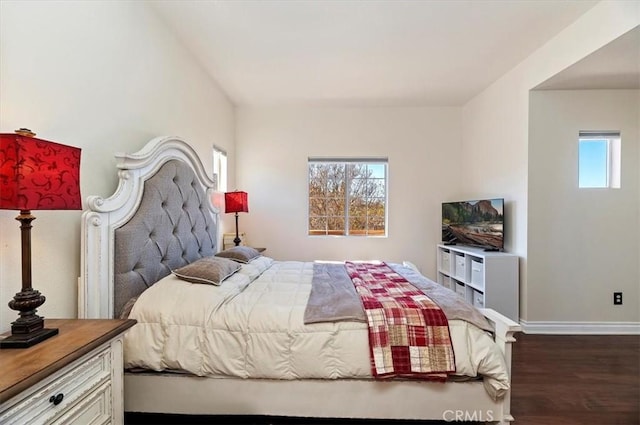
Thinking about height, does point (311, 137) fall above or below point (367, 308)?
above

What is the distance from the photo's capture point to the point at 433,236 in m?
4.38

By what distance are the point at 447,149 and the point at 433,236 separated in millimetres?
1249

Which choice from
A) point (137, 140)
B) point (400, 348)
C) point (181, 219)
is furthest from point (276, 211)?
point (400, 348)

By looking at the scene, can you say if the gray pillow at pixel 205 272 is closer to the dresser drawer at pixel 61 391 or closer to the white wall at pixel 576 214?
the dresser drawer at pixel 61 391

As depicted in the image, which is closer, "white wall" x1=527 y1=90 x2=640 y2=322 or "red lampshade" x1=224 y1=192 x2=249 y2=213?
"white wall" x1=527 y1=90 x2=640 y2=322

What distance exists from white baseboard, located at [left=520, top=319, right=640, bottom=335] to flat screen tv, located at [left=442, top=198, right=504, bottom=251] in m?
0.82

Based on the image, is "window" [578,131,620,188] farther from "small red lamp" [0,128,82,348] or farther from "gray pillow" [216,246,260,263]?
"small red lamp" [0,128,82,348]

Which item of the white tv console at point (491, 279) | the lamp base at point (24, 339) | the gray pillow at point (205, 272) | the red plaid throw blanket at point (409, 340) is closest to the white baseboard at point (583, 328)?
the white tv console at point (491, 279)

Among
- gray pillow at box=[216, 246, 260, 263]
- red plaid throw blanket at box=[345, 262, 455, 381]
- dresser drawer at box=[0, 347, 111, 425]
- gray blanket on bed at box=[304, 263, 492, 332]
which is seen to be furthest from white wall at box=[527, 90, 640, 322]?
dresser drawer at box=[0, 347, 111, 425]

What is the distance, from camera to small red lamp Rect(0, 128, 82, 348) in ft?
3.17

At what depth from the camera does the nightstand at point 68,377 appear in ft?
2.75

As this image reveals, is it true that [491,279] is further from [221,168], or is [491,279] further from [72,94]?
[72,94]

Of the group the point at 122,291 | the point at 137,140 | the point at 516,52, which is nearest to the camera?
the point at 122,291

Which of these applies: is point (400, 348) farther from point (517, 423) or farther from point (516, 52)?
point (516, 52)
